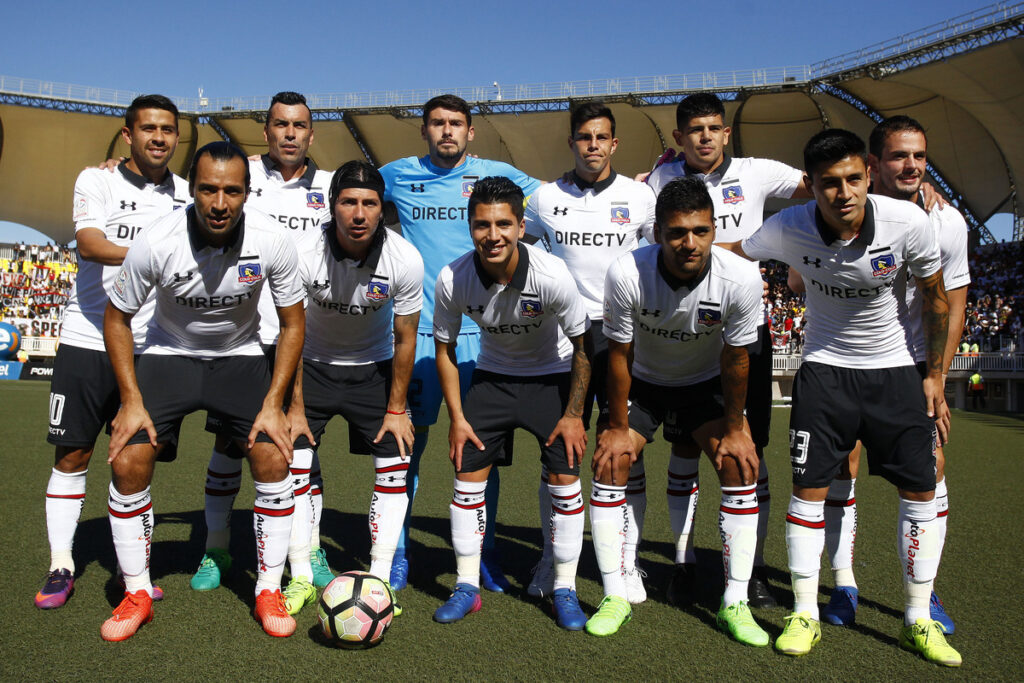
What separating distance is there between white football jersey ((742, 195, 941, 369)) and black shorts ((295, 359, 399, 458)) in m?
2.35

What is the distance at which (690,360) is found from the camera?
4148mm

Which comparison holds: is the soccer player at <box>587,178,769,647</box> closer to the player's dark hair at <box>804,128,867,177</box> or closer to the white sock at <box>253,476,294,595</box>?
the player's dark hair at <box>804,128,867,177</box>

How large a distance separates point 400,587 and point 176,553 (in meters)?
1.69

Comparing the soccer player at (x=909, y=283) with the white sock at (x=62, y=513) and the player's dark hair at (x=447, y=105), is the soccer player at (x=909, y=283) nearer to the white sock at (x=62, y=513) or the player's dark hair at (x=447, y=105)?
the player's dark hair at (x=447, y=105)

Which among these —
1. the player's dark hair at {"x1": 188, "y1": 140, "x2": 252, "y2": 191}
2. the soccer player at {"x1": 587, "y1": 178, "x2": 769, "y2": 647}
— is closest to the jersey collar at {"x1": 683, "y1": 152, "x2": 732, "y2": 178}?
the soccer player at {"x1": 587, "y1": 178, "x2": 769, "y2": 647}

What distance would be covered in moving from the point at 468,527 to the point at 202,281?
1891mm

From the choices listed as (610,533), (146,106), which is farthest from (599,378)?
(146,106)

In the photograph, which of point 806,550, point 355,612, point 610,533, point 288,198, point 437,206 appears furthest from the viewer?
point 437,206

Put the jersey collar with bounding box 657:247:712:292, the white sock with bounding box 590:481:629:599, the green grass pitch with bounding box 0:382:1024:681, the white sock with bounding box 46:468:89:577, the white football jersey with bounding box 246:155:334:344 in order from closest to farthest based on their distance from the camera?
the green grass pitch with bounding box 0:382:1024:681 → the jersey collar with bounding box 657:247:712:292 → the white sock with bounding box 590:481:629:599 → the white sock with bounding box 46:468:89:577 → the white football jersey with bounding box 246:155:334:344

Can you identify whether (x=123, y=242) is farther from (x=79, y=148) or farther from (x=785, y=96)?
(x=79, y=148)

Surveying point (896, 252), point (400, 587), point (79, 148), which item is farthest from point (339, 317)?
point (79, 148)

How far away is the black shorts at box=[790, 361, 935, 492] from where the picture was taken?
3.80 metres

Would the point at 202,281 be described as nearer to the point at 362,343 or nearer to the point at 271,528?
the point at 362,343

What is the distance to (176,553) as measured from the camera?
17.0 feet
